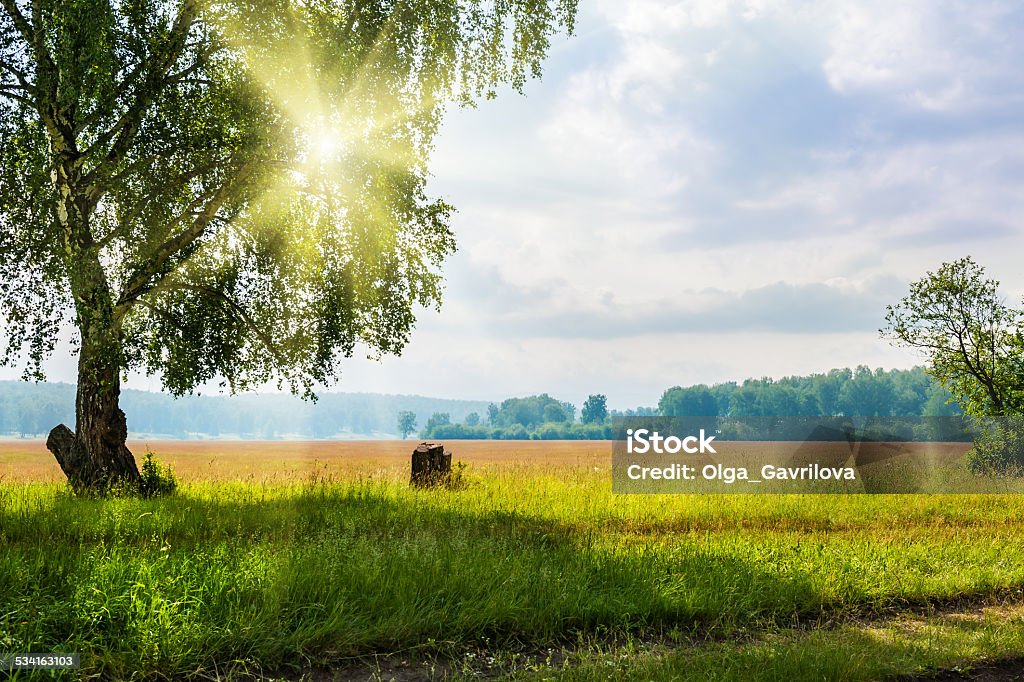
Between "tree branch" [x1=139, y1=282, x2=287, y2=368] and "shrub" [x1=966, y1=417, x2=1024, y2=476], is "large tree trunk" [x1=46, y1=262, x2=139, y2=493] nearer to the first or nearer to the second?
"tree branch" [x1=139, y1=282, x2=287, y2=368]

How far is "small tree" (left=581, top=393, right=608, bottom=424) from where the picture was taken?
161375mm

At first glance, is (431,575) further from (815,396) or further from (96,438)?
(815,396)

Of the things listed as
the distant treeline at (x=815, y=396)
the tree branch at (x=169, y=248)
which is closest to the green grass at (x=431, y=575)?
the tree branch at (x=169, y=248)

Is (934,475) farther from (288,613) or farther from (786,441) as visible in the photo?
(288,613)

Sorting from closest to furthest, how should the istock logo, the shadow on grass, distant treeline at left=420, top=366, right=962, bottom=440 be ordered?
1. the shadow on grass
2. the istock logo
3. distant treeline at left=420, top=366, right=962, bottom=440

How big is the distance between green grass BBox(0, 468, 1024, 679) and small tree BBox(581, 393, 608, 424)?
147118 millimetres

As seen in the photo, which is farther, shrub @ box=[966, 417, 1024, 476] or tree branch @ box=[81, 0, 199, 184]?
shrub @ box=[966, 417, 1024, 476]

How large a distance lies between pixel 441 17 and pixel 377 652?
15.0 meters

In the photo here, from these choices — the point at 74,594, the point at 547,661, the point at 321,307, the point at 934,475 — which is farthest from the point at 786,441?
the point at 74,594

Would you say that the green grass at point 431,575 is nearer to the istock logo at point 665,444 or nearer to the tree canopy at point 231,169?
the tree canopy at point 231,169

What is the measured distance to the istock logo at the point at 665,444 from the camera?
23375 millimetres

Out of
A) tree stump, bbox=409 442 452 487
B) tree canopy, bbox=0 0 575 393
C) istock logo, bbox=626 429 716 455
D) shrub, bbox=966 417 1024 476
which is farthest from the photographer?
istock logo, bbox=626 429 716 455

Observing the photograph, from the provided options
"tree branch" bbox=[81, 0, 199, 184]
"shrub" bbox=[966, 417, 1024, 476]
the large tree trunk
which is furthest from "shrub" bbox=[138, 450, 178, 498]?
"shrub" bbox=[966, 417, 1024, 476]

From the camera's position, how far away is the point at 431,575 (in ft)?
25.6
